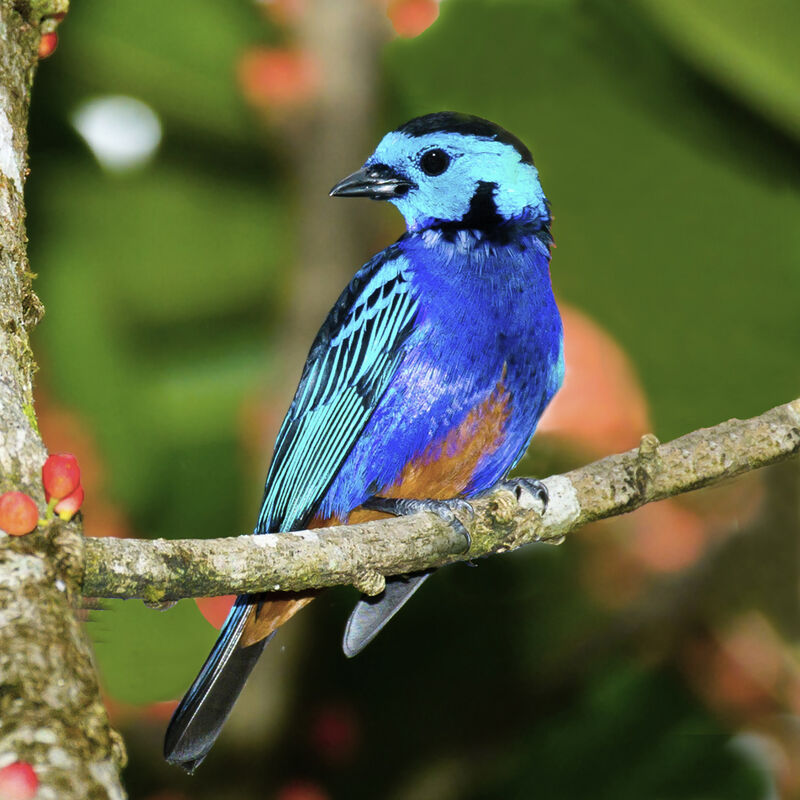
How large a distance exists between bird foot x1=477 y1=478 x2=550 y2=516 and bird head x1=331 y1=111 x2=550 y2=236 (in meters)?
0.71

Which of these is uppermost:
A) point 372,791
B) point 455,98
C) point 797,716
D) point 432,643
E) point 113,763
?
point 455,98

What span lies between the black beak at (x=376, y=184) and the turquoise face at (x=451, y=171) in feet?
0.04

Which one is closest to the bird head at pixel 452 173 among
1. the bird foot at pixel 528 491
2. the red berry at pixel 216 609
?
the bird foot at pixel 528 491

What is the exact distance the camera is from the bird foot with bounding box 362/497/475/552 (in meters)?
2.36

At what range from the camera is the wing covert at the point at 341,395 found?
9.32 ft

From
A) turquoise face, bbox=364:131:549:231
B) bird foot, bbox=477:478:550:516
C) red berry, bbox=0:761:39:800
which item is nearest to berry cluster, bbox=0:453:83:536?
red berry, bbox=0:761:39:800

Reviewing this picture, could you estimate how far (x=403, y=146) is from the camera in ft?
9.71

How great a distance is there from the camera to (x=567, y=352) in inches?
152

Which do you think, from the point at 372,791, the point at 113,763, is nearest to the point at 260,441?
the point at 372,791

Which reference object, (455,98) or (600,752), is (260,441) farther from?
(600,752)

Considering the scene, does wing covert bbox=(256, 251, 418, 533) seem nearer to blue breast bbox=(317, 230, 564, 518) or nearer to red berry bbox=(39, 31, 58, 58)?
blue breast bbox=(317, 230, 564, 518)

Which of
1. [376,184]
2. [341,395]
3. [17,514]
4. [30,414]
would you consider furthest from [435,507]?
[17,514]

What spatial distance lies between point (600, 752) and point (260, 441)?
1858 mm

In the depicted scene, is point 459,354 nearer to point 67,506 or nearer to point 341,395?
point 341,395
